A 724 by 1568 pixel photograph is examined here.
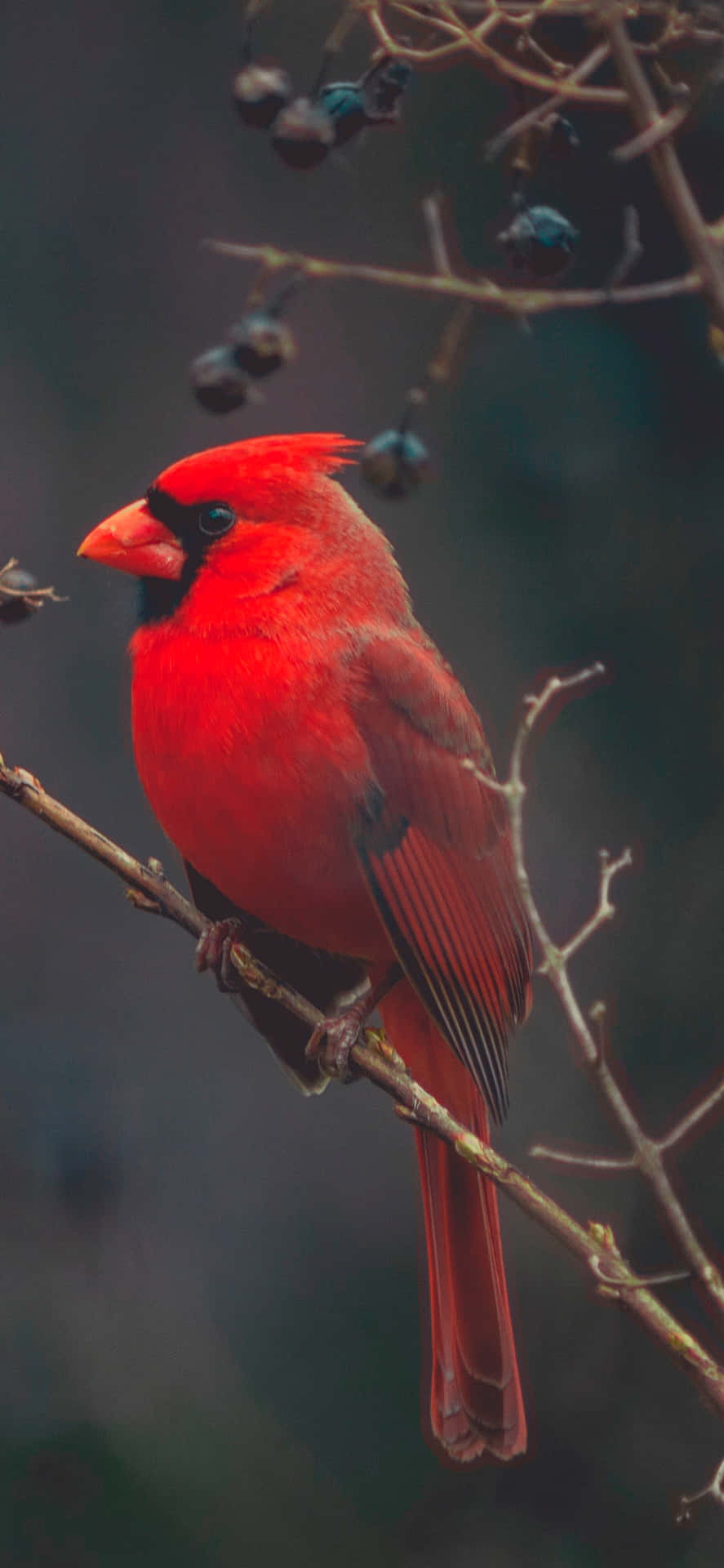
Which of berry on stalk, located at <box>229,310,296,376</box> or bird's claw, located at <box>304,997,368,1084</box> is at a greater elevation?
berry on stalk, located at <box>229,310,296,376</box>

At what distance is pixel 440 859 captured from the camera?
4.33ft

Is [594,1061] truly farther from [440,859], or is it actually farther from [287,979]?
[287,979]

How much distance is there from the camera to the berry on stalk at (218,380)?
2.70ft

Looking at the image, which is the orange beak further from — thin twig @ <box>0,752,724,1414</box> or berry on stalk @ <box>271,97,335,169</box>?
berry on stalk @ <box>271,97,335,169</box>

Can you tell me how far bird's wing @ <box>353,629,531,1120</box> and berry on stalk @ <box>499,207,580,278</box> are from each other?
1.51 ft

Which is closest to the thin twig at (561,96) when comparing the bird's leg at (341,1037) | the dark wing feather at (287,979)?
the bird's leg at (341,1037)

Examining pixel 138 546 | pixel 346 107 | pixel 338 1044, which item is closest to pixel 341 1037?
pixel 338 1044

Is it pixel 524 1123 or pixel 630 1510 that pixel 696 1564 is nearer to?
pixel 630 1510

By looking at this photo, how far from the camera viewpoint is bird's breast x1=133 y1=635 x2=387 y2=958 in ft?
3.96

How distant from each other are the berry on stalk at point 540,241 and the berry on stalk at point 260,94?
0.50 feet

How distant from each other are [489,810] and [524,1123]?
346 mm

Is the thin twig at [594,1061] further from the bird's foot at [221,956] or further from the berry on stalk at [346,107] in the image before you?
the bird's foot at [221,956]

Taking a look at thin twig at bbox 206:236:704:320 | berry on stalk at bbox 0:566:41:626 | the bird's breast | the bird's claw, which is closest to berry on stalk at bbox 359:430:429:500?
thin twig at bbox 206:236:704:320

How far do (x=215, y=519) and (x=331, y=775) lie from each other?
0.24 m
